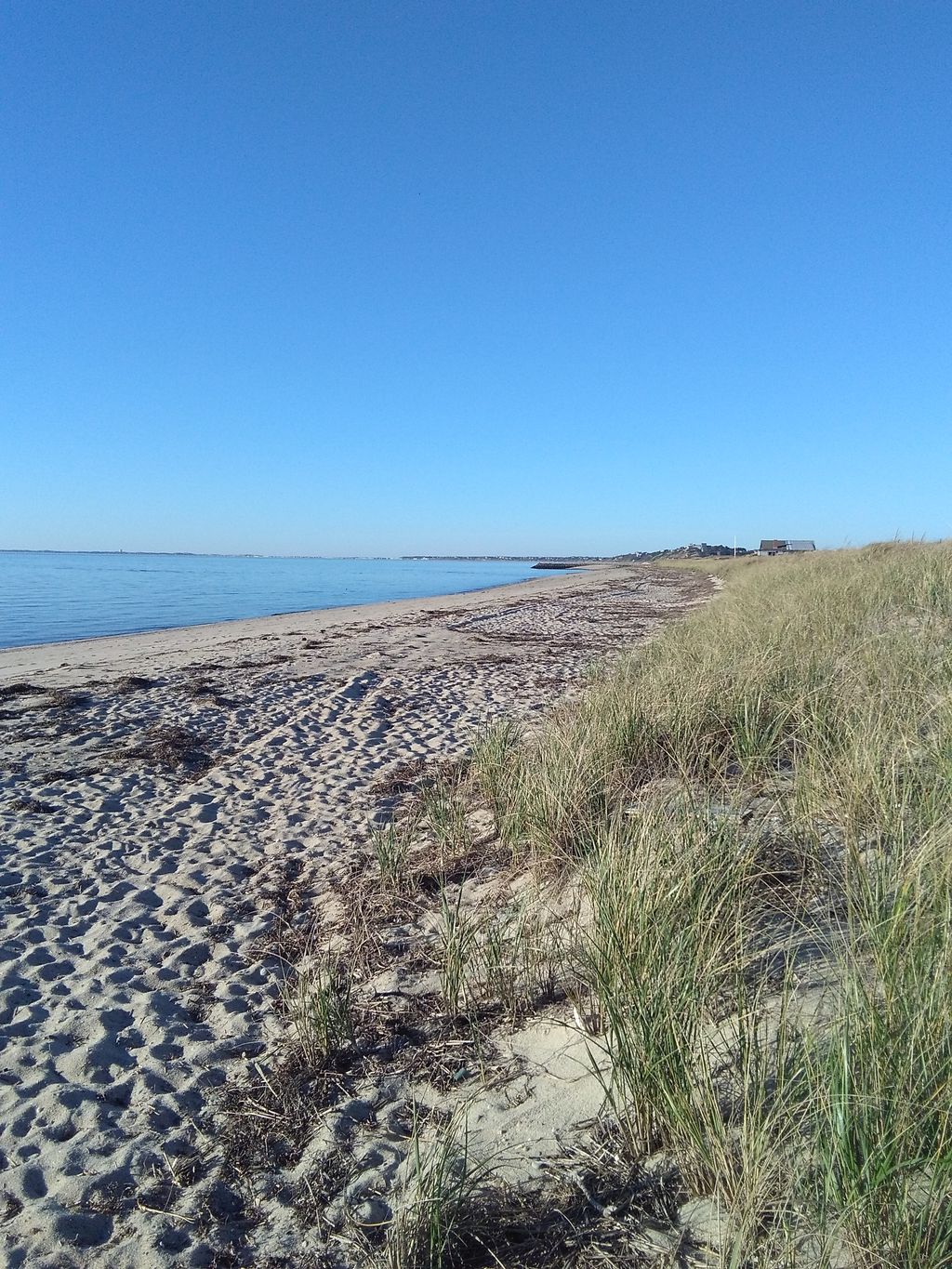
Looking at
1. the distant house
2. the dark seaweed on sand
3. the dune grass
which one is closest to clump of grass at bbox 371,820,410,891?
the dune grass

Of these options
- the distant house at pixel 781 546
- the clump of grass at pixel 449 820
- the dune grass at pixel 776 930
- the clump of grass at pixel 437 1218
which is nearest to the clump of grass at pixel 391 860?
the clump of grass at pixel 449 820

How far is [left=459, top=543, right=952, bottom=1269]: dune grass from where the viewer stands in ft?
5.01

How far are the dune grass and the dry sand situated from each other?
18.9 inches

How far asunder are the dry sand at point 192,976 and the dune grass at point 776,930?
48 cm

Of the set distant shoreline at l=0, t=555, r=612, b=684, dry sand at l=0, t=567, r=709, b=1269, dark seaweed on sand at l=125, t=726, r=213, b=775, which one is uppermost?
distant shoreline at l=0, t=555, r=612, b=684

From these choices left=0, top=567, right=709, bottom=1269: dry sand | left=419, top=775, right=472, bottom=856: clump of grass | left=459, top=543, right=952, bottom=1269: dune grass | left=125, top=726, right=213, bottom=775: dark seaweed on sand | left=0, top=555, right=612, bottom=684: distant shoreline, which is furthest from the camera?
left=0, top=555, right=612, bottom=684: distant shoreline

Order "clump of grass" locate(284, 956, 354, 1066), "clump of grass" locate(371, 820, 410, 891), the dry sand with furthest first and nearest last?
"clump of grass" locate(371, 820, 410, 891)
"clump of grass" locate(284, 956, 354, 1066)
the dry sand

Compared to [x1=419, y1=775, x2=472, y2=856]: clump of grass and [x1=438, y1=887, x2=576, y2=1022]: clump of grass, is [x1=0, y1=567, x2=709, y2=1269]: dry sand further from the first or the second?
[x1=419, y1=775, x2=472, y2=856]: clump of grass

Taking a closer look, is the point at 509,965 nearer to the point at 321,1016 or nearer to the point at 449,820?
the point at 321,1016

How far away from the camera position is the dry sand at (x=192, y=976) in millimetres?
2139

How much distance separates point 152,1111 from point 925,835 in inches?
112

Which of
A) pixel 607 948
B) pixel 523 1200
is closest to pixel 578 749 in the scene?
pixel 607 948

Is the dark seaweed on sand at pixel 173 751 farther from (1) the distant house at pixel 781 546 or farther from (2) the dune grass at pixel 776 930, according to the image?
(1) the distant house at pixel 781 546

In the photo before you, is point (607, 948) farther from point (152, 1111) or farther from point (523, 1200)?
point (152, 1111)
